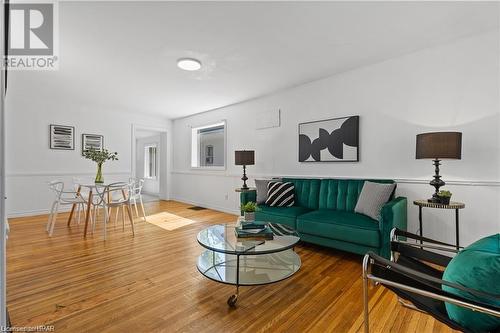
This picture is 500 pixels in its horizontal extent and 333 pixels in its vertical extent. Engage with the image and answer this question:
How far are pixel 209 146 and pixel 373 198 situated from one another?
4.09 m

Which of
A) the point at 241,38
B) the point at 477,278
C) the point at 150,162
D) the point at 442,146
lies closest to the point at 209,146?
the point at 150,162

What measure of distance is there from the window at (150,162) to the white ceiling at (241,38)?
3866 mm

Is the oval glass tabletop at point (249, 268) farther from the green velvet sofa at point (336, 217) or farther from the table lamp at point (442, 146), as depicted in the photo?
the table lamp at point (442, 146)

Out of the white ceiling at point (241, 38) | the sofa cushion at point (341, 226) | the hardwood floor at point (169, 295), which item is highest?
the white ceiling at point (241, 38)

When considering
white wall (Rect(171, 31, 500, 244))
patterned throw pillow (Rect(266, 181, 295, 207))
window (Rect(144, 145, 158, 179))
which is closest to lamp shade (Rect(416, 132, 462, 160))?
white wall (Rect(171, 31, 500, 244))

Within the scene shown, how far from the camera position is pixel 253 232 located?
6.89ft

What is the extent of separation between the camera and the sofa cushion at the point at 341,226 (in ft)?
7.59

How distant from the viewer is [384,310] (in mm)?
1723

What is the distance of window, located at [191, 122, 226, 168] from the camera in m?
5.47

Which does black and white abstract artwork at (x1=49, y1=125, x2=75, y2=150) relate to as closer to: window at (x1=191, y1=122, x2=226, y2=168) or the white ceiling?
the white ceiling

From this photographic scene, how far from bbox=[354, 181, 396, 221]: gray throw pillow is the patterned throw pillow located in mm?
878

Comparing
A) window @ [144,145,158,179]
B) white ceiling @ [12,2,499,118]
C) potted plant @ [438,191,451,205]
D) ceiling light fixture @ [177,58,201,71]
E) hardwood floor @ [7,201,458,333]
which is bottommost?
hardwood floor @ [7,201,458,333]

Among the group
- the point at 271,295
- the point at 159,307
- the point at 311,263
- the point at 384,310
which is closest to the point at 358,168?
the point at 311,263

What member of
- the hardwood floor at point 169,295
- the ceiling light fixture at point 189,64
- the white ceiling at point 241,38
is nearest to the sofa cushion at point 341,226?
the hardwood floor at point 169,295
